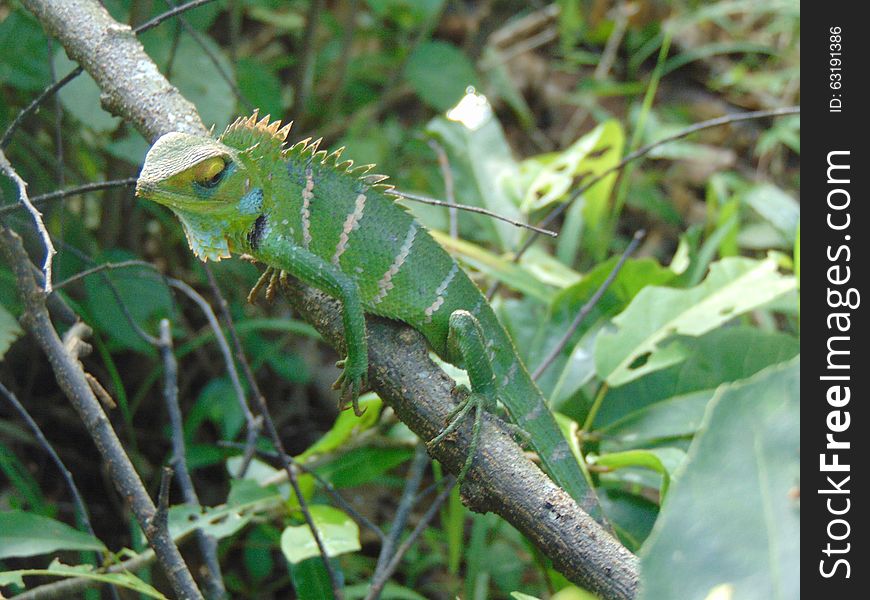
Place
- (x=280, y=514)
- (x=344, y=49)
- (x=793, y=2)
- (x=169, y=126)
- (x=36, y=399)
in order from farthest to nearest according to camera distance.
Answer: (x=793, y=2) → (x=344, y=49) → (x=36, y=399) → (x=280, y=514) → (x=169, y=126)

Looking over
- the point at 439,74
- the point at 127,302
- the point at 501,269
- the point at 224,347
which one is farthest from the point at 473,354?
the point at 439,74

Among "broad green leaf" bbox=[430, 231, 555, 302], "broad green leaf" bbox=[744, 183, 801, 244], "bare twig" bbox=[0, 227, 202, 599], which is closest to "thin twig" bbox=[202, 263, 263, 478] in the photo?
"bare twig" bbox=[0, 227, 202, 599]

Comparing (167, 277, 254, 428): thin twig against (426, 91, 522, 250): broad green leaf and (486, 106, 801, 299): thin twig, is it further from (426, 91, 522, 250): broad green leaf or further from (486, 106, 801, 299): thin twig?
(426, 91, 522, 250): broad green leaf

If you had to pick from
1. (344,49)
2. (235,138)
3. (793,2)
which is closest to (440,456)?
(235,138)

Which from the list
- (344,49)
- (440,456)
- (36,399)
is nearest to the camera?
(440,456)

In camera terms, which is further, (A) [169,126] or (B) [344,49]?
(B) [344,49]
